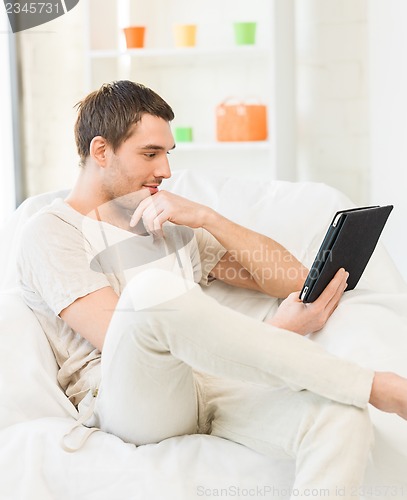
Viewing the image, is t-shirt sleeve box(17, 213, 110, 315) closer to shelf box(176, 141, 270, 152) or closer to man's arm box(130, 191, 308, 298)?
man's arm box(130, 191, 308, 298)

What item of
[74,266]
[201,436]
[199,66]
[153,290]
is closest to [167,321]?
[153,290]

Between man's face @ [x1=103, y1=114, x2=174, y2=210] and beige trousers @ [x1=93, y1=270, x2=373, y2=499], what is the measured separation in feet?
1.67

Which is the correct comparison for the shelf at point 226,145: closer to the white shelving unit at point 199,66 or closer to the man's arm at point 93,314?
the white shelving unit at point 199,66

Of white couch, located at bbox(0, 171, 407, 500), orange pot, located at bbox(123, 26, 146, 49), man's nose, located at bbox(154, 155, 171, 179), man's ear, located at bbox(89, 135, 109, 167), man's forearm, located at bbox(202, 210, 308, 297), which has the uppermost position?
orange pot, located at bbox(123, 26, 146, 49)

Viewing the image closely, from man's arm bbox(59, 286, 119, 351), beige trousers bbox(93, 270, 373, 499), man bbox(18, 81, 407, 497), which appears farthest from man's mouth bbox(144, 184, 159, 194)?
beige trousers bbox(93, 270, 373, 499)

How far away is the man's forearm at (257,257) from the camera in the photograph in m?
1.86

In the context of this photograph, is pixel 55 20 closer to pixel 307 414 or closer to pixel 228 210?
pixel 228 210

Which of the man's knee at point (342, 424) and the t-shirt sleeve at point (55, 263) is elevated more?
the t-shirt sleeve at point (55, 263)

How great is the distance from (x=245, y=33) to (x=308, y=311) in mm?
1709

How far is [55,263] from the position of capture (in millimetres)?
A: 1613

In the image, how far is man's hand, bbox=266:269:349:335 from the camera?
5.57 ft

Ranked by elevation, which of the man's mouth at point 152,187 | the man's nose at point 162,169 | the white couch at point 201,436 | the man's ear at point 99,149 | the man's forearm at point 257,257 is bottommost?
the white couch at point 201,436

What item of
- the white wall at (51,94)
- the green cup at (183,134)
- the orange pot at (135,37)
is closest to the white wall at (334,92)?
the green cup at (183,134)

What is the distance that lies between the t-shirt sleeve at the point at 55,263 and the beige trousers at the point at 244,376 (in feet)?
0.76
